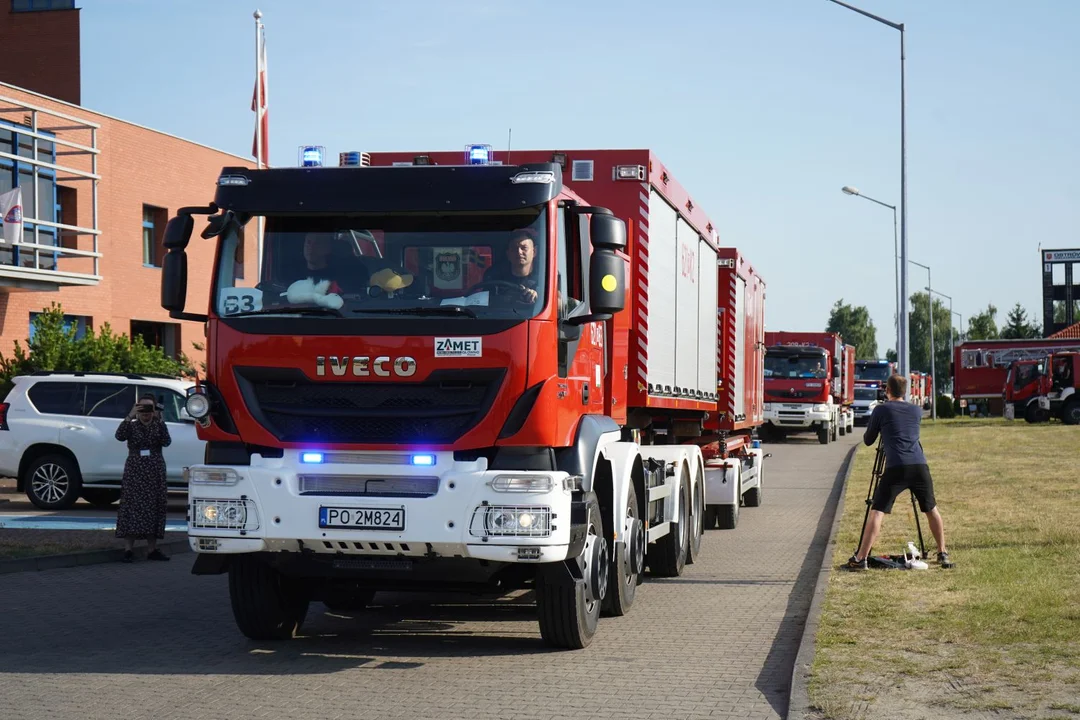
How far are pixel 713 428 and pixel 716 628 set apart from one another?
6600 mm

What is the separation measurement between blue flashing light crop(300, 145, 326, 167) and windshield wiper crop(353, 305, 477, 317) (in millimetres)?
1118

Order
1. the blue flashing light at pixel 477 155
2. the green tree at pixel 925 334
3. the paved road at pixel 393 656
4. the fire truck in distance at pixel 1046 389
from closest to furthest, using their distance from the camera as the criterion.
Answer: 1. the paved road at pixel 393 656
2. the blue flashing light at pixel 477 155
3. the fire truck in distance at pixel 1046 389
4. the green tree at pixel 925 334

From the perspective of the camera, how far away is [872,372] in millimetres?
64812

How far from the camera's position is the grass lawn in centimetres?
693

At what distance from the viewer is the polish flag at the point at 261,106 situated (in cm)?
2895

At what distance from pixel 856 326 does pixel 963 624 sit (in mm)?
174750

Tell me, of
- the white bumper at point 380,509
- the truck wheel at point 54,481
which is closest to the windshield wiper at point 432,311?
the white bumper at point 380,509

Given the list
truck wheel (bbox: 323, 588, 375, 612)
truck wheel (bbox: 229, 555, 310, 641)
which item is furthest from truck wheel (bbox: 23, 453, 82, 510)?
truck wheel (bbox: 229, 555, 310, 641)

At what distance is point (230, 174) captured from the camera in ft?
27.2

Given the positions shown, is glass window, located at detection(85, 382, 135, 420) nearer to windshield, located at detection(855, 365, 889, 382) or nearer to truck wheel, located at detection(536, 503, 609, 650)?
truck wheel, located at detection(536, 503, 609, 650)

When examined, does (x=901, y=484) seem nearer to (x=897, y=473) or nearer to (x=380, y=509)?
(x=897, y=473)

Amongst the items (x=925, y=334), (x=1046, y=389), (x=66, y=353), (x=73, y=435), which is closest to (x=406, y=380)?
(x=73, y=435)

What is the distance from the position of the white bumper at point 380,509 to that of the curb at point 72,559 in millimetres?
5375

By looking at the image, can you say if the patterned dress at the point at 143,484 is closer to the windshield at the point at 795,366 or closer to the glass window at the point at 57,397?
the glass window at the point at 57,397
